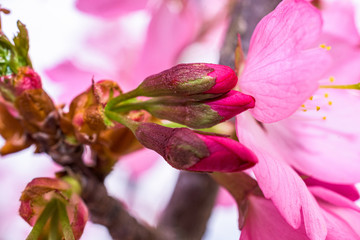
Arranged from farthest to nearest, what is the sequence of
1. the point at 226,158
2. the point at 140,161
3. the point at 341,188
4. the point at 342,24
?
the point at 140,161
the point at 342,24
the point at 341,188
the point at 226,158

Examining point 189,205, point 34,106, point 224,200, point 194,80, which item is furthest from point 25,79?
point 224,200

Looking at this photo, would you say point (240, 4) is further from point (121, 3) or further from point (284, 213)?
point (284, 213)

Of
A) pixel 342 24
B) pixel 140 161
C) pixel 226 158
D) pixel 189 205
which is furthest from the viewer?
pixel 140 161

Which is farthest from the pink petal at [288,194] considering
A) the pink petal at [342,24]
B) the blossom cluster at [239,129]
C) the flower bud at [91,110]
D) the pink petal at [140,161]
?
the pink petal at [140,161]

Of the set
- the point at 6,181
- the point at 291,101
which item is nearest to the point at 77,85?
the point at 291,101

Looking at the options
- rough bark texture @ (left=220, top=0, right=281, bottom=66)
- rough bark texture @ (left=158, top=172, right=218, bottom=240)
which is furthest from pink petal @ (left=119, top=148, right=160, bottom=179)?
rough bark texture @ (left=220, top=0, right=281, bottom=66)

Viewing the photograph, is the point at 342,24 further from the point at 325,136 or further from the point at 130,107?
the point at 130,107
